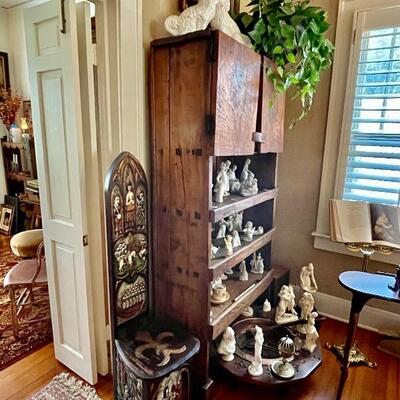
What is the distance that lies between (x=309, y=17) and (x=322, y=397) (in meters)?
2.07

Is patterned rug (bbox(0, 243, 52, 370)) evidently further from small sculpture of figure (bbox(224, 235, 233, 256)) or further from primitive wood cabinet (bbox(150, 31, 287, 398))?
small sculpture of figure (bbox(224, 235, 233, 256))

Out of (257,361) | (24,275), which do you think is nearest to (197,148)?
(257,361)

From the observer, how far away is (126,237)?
57.3 inches

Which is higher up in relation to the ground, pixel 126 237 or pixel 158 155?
pixel 158 155

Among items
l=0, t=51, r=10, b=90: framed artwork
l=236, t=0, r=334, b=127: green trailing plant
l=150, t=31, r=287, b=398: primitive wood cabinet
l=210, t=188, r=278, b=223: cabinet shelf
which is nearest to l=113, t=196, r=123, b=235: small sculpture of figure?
l=150, t=31, r=287, b=398: primitive wood cabinet

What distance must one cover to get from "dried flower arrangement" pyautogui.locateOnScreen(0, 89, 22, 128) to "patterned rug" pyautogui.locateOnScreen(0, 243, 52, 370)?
8.37ft

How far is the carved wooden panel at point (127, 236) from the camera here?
137 centimetres

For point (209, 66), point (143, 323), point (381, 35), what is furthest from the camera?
point (381, 35)

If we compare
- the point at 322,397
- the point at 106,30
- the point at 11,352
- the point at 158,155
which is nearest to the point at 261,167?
the point at 158,155

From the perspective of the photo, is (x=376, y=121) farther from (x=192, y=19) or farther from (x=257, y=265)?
(x=192, y=19)

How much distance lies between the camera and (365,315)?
241 centimetres

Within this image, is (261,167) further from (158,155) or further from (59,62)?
(59,62)

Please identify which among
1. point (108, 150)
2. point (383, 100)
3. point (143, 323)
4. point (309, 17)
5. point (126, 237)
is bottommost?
point (143, 323)

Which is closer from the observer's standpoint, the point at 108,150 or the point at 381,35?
the point at 108,150
